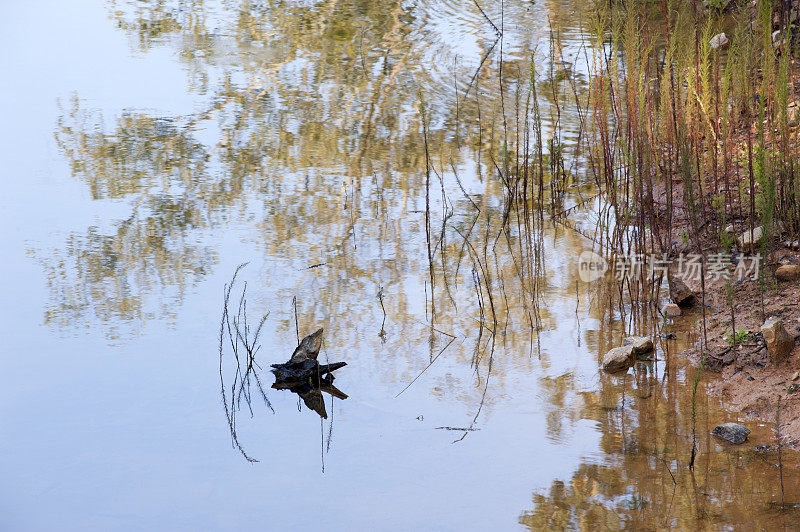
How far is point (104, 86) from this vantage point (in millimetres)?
6586

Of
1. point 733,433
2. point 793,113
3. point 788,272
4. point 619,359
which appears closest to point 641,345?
point 619,359

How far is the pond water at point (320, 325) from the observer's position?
2627 mm

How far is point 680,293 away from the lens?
3.75 meters

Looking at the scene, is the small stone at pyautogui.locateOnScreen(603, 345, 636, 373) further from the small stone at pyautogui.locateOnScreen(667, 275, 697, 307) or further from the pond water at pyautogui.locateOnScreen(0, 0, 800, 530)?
the small stone at pyautogui.locateOnScreen(667, 275, 697, 307)

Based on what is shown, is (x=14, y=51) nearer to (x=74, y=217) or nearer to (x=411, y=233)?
(x=74, y=217)

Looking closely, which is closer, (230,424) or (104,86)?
(230,424)

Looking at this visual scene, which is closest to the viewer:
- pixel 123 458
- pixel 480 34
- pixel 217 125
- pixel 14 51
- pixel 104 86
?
pixel 123 458

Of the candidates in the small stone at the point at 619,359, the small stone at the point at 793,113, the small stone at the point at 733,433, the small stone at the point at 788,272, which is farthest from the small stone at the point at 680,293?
the small stone at the point at 793,113

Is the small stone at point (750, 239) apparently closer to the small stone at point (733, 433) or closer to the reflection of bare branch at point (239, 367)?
the small stone at point (733, 433)

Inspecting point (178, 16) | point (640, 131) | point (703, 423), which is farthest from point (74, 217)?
point (178, 16)

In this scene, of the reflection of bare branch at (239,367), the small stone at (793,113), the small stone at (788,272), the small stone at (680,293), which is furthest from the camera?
the small stone at (793,113)

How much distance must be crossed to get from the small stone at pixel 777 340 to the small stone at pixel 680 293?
59cm

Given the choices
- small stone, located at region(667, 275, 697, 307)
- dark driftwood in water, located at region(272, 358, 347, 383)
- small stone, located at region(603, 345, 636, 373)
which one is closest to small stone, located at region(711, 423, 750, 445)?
small stone, located at region(603, 345, 636, 373)

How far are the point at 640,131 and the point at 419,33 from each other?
191 inches
